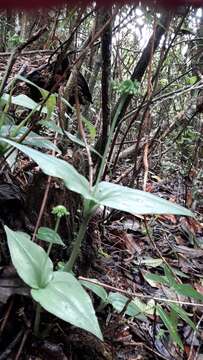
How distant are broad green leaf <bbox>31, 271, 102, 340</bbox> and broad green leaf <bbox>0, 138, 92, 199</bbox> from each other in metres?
0.14

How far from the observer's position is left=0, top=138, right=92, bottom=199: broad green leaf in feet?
2.15

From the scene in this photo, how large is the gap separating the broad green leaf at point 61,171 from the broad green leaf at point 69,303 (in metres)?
0.14

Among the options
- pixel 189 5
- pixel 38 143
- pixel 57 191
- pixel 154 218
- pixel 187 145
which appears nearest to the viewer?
pixel 189 5

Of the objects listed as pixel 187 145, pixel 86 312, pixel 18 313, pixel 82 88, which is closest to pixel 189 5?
pixel 86 312

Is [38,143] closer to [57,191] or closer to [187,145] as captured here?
[57,191]

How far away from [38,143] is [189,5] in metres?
0.78

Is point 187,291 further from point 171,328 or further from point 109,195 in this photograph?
point 109,195

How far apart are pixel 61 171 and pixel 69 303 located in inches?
8.0

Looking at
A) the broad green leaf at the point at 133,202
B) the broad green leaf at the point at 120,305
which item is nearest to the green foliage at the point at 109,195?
the broad green leaf at the point at 133,202

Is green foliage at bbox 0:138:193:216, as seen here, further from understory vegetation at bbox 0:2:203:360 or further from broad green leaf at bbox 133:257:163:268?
broad green leaf at bbox 133:257:163:268

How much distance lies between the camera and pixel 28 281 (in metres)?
0.63

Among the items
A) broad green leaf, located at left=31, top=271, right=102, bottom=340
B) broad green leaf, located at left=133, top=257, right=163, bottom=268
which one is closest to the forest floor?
broad green leaf, located at left=133, top=257, right=163, bottom=268

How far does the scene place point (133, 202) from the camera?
0.67m

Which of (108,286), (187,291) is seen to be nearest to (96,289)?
(108,286)
